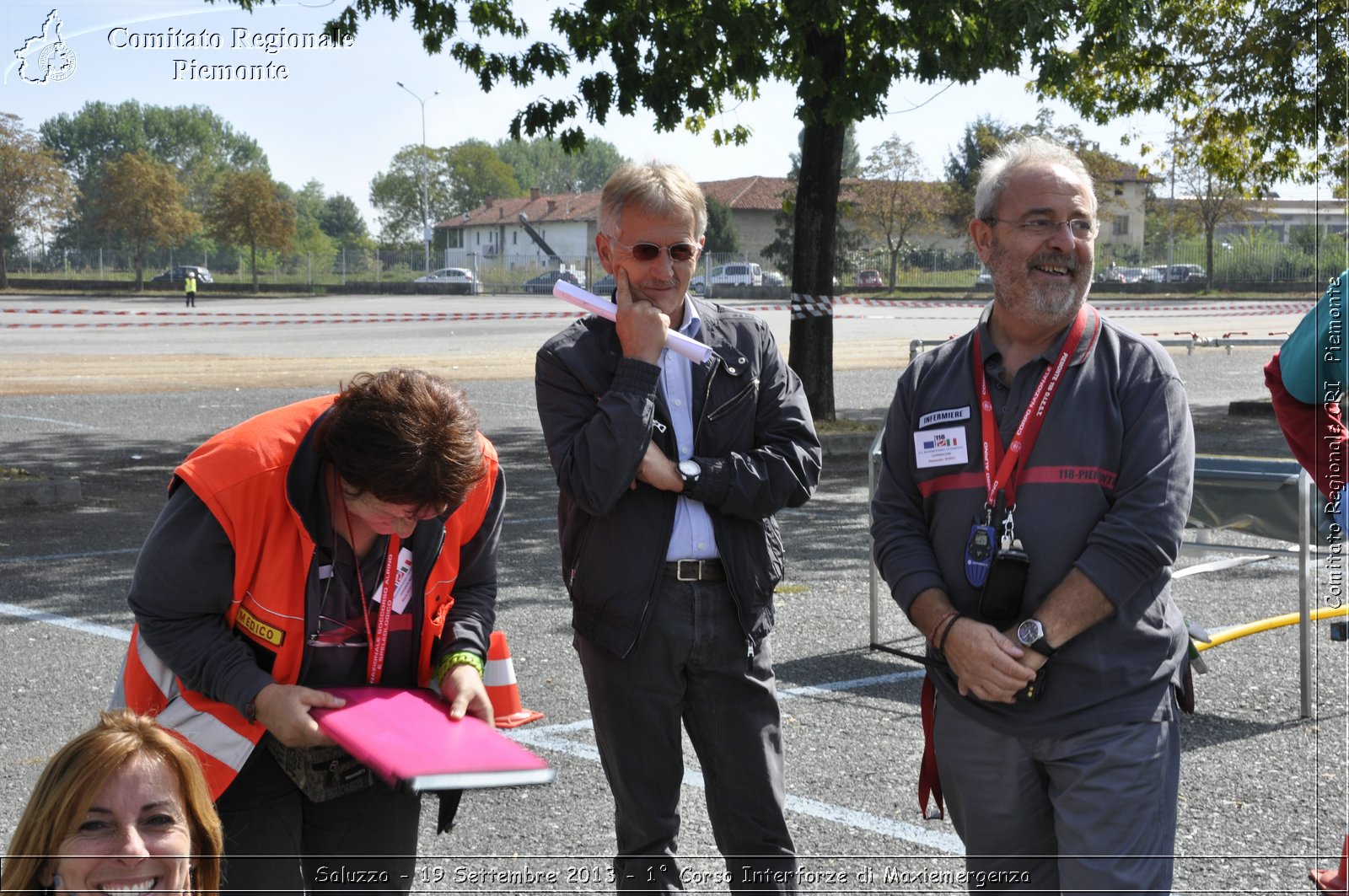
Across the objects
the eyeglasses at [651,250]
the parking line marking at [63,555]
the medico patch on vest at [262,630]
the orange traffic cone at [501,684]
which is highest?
the eyeglasses at [651,250]

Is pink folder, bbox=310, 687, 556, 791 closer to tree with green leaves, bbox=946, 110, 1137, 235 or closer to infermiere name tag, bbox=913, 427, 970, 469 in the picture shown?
infermiere name tag, bbox=913, 427, 970, 469

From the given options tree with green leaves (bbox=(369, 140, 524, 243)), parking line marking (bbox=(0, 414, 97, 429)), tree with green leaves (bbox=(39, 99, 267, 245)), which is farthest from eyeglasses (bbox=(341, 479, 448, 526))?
tree with green leaves (bbox=(369, 140, 524, 243))

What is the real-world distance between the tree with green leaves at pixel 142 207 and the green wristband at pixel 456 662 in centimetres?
6533

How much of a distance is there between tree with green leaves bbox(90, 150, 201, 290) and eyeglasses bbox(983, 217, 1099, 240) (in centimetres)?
6559

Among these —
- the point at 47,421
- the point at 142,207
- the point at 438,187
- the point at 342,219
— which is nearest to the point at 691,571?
the point at 47,421

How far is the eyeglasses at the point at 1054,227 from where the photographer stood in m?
2.81

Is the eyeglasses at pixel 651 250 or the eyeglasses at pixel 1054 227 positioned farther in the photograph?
the eyeglasses at pixel 651 250

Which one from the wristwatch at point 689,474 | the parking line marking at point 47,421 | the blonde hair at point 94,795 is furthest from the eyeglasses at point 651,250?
the parking line marking at point 47,421

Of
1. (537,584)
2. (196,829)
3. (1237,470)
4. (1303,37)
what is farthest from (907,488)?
(1303,37)

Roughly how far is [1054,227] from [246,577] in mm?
1827

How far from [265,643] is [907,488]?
1.44 meters

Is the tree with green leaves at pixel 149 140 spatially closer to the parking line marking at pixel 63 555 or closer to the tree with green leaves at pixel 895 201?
the tree with green leaves at pixel 895 201

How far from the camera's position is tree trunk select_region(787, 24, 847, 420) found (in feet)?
48.4

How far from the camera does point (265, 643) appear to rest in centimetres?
256
